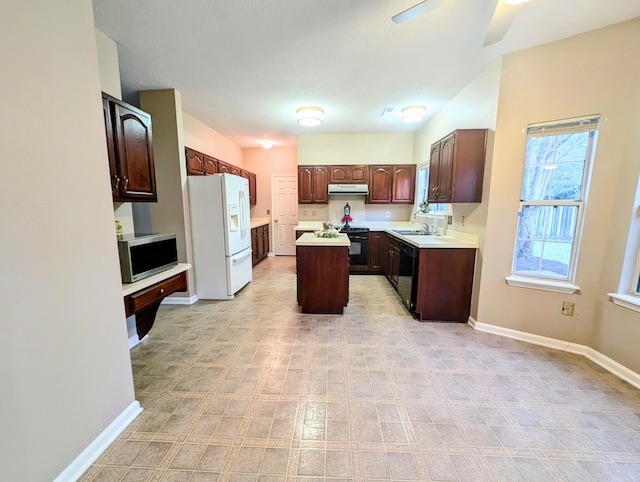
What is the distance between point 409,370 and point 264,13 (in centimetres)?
298

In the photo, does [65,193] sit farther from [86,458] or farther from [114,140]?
[86,458]

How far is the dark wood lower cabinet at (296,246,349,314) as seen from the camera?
9.91ft

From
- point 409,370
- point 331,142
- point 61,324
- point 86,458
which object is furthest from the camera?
point 331,142

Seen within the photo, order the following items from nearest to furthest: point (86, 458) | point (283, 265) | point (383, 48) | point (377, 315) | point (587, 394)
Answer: point (86, 458) < point (587, 394) < point (383, 48) < point (377, 315) < point (283, 265)

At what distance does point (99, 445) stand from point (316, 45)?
320cm

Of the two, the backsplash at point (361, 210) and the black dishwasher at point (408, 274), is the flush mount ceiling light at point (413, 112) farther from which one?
the black dishwasher at point (408, 274)

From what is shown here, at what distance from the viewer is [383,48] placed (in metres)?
2.27

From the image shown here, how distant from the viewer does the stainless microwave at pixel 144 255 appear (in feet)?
5.86

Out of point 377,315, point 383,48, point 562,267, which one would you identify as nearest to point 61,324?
point 377,315

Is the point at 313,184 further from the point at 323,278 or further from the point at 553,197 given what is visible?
the point at 553,197

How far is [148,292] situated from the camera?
190 centimetres

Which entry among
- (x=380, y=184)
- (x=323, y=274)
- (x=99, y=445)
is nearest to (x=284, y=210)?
(x=380, y=184)

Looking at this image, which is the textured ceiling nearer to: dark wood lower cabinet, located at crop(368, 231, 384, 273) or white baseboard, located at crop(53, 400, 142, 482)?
dark wood lower cabinet, located at crop(368, 231, 384, 273)

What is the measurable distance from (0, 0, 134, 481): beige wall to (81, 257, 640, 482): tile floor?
14.8 inches
